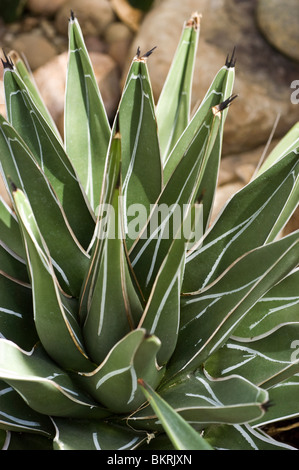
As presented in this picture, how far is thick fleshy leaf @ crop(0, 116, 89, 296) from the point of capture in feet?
2.60

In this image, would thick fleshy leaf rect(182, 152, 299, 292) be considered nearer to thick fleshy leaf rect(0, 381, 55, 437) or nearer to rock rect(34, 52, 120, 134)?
thick fleshy leaf rect(0, 381, 55, 437)

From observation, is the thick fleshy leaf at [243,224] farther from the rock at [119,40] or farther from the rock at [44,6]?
the rock at [44,6]

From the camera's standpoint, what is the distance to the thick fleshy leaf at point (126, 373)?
2.03 feet

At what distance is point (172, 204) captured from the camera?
0.80 metres

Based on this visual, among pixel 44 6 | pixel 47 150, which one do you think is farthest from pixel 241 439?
pixel 44 6

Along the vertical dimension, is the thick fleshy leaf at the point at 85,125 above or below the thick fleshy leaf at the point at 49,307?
above

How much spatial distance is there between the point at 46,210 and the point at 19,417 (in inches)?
11.5

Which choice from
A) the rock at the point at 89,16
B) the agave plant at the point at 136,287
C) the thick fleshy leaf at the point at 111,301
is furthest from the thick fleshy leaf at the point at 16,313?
the rock at the point at 89,16

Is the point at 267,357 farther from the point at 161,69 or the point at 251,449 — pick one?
the point at 161,69

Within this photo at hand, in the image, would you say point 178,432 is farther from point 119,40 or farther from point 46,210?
point 119,40

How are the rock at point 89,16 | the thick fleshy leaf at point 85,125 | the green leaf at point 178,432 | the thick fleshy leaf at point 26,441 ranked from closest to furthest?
the green leaf at point 178,432 < the thick fleshy leaf at point 26,441 < the thick fleshy leaf at point 85,125 < the rock at point 89,16

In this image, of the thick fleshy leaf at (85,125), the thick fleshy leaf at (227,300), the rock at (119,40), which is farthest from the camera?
the rock at (119,40)

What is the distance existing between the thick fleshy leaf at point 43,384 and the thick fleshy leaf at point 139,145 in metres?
0.23

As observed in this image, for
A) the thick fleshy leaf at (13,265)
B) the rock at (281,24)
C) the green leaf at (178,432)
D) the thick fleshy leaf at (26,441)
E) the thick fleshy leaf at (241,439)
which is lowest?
the thick fleshy leaf at (26,441)
